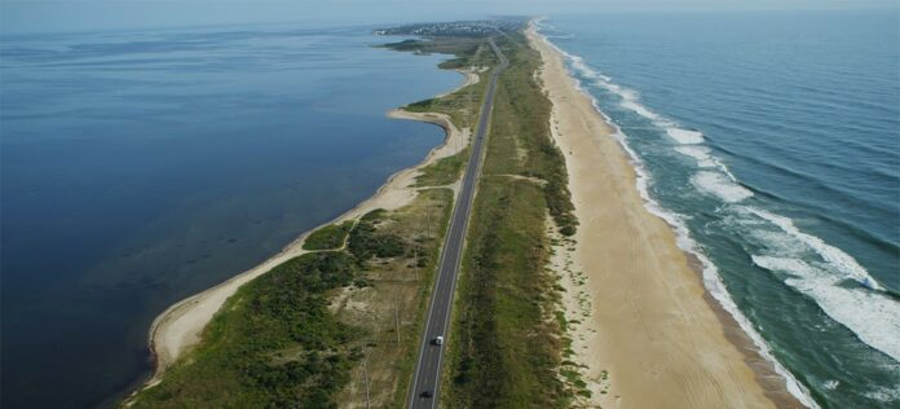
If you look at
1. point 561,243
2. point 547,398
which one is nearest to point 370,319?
point 547,398

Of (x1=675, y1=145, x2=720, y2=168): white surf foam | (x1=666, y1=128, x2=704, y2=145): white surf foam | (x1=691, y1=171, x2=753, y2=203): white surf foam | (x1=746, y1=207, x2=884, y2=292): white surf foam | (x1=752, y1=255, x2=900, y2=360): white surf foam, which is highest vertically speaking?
(x1=666, y1=128, x2=704, y2=145): white surf foam

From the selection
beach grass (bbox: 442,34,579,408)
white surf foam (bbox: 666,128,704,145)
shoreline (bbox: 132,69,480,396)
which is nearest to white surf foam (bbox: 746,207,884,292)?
beach grass (bbox: 442,34,579,408)

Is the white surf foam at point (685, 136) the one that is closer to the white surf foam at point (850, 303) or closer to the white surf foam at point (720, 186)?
the white surf foam at point (720, 186)

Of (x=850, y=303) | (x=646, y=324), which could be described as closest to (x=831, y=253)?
(x=850, y=303)

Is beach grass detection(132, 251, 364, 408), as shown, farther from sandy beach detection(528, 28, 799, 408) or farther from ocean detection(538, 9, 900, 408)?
ocean detection(538, 9, 900, 408)

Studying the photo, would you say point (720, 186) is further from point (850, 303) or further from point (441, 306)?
point (441, 306)

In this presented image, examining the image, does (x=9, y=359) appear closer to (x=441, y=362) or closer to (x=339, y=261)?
(x=339, y=261)

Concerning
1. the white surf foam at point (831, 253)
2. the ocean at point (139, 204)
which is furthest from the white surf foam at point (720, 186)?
the ocean at point (139, 204)
